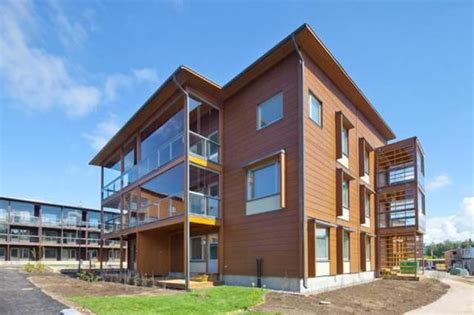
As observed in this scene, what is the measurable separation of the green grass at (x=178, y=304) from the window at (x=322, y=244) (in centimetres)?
372

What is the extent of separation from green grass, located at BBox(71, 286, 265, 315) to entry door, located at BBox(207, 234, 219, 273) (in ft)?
19.6

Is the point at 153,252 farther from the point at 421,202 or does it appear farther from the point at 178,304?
the point at 421,202

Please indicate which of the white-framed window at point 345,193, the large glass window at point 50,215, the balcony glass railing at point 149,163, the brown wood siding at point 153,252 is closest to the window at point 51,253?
the large glass window at point 50,215

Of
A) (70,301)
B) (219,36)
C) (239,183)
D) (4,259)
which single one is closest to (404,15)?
(219,36)

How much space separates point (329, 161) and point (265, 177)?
3067mm

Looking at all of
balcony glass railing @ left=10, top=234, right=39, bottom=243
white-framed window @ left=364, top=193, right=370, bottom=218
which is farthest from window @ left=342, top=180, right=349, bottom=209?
balcony glass railing @ left=10, top=234, right=39, bottom=243

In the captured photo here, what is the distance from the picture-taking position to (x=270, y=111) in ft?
56.0

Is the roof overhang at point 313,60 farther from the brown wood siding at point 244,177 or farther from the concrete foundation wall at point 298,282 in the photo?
the concrete foundation wall at point 298,282

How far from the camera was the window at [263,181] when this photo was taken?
16.1 m

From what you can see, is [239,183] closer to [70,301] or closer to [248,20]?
[248,20]

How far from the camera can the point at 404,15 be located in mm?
14828

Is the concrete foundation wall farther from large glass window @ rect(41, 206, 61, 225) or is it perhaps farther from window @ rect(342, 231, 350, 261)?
large glass window @ rect(41, 206, 61, 225)

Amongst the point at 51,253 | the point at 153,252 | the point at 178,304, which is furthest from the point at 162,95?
the point at 51,253

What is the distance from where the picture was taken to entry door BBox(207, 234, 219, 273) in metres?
18.9
